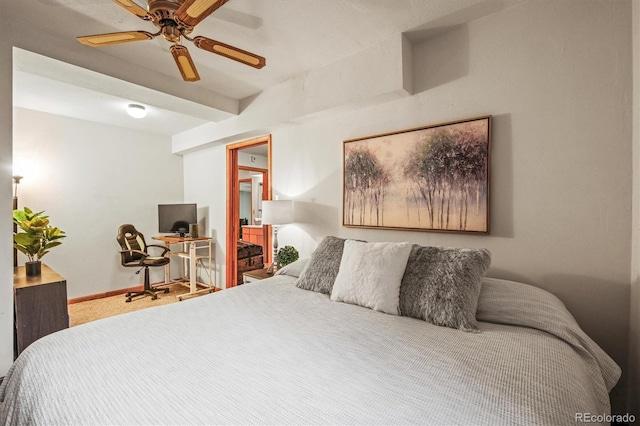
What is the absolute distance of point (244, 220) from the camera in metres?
7.47

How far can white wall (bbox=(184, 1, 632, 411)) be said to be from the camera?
1.64 metres

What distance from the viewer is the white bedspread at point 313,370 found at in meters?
0.84

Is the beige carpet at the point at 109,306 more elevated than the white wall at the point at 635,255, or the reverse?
the white wall at the point at 635,255

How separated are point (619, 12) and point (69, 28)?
3484 millimetres

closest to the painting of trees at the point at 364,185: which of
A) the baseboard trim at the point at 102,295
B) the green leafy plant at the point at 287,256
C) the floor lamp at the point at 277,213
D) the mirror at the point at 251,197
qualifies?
the floor lamp at the point at 277,213

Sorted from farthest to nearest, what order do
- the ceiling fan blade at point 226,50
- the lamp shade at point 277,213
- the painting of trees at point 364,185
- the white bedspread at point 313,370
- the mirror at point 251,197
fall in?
the mirror at point 251,197 < the lamp shade at point 277,213 < the painting of trees at point 364,185 < the ceiling fan blade at point 226,50 < the white bedspread at point 313,370

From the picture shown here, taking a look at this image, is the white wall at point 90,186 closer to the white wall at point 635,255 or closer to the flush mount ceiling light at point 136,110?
the flush mount ceiling light at point 136,110

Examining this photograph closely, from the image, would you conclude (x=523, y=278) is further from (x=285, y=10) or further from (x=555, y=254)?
(x=285, y=10)

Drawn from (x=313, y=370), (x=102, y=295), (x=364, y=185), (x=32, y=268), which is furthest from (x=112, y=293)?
(x=313, y=370)

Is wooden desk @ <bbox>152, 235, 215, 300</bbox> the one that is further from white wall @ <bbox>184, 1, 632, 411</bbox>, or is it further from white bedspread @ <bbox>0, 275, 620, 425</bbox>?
white wall @ <bbox>184, 1, 632, 411</bbox>

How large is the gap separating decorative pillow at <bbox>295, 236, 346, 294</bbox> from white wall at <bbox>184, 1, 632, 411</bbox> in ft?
2.10

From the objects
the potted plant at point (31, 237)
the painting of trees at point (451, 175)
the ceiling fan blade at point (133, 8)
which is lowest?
the potted plant at point (31, 237)

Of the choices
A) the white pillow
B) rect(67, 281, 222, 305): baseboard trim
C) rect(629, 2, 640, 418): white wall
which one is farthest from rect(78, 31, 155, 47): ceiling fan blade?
rect(67, 281, 222, 305): baseboard trim

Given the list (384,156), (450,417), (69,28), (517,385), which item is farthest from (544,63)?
(69,28)
